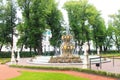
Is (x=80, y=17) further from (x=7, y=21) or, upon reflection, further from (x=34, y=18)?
(x=7, y=21)

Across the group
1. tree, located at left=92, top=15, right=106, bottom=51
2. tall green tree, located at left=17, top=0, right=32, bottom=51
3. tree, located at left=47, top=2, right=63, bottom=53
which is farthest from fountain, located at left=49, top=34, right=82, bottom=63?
tree, located at left=92, top=15, right=106, bottom=51

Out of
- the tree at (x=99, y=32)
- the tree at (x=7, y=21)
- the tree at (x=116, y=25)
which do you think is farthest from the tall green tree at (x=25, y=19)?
the tree at (x=116, y=25)

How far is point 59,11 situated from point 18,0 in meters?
10.0

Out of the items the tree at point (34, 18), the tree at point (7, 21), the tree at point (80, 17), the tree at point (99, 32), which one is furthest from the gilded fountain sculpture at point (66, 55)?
the tree at point (99, 32)

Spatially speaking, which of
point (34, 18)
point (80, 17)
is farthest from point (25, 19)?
point (80, 17)

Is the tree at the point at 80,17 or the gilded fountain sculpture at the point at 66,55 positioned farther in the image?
the tree at the point at 80,17

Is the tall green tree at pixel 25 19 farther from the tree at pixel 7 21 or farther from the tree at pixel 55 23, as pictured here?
the tree at pixel 55 23

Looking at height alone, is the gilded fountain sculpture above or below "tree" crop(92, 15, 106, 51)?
below

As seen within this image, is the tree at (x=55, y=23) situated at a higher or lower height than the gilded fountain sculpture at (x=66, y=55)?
higher

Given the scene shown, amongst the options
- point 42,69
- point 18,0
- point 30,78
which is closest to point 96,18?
point 18,0

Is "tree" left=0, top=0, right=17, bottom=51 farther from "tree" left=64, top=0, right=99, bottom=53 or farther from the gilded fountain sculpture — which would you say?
the gilded fountain sculpture

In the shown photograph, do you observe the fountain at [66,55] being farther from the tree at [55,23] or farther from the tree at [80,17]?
the tree at [80,17]

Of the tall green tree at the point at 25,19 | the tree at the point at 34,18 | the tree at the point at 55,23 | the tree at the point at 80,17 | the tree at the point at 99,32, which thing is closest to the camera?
the tree at the point at 34,18

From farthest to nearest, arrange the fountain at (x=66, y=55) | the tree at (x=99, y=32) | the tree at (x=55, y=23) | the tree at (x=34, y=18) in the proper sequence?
the tree at (x=99, y=32)
the tree at (x=55, y=23)
the tree at (x=34, y=18)
the fountain at (x=66, y=55)
